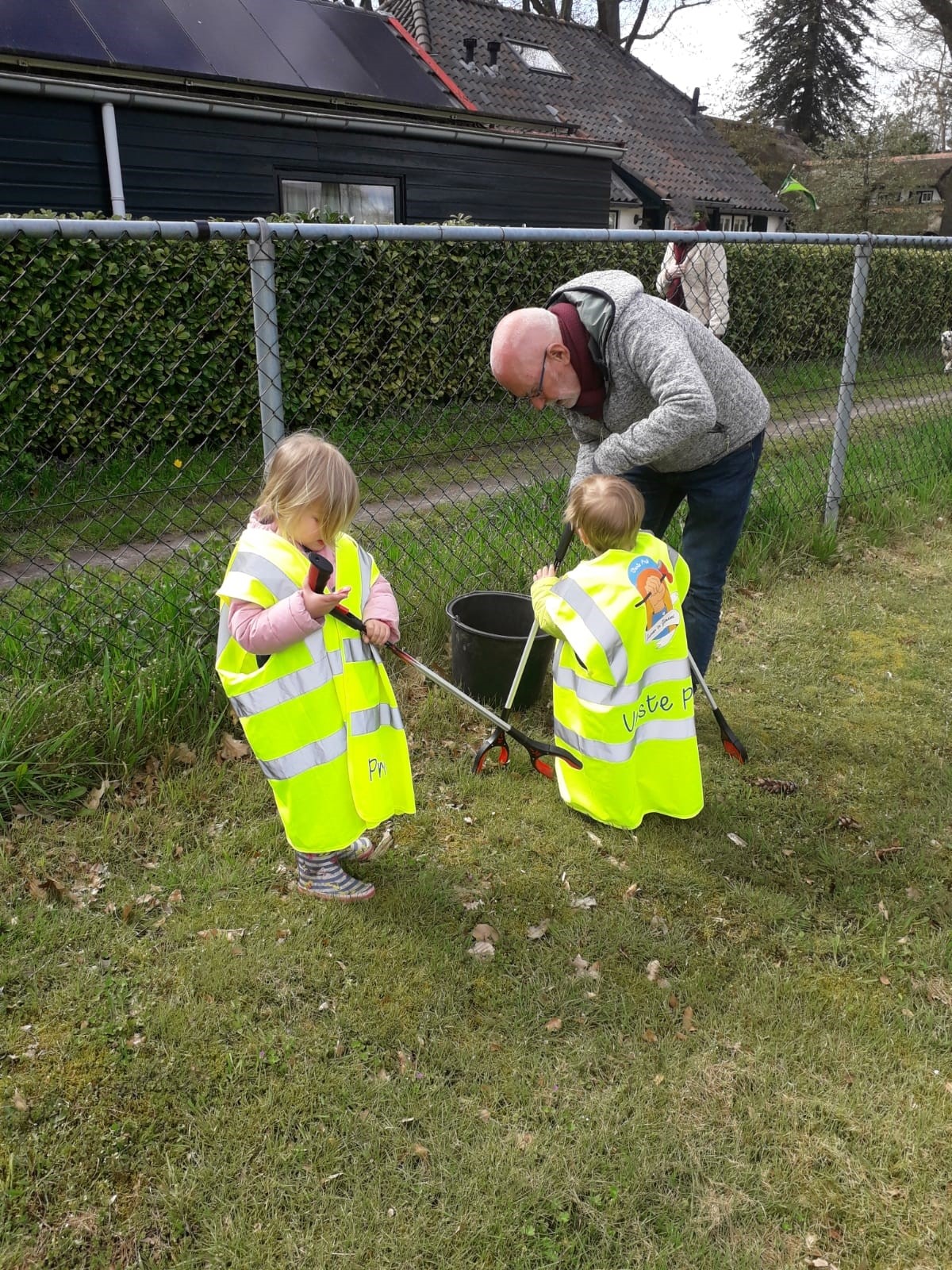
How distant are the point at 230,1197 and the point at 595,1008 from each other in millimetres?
1012

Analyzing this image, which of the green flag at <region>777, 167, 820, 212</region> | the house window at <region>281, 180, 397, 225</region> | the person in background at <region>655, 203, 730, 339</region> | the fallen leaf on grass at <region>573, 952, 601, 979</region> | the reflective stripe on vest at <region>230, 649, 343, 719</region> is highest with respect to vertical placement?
the green flag at <region>777, 167, 820, 212</region>

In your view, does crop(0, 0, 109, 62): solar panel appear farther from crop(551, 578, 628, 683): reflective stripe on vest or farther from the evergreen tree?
the evergreen tree

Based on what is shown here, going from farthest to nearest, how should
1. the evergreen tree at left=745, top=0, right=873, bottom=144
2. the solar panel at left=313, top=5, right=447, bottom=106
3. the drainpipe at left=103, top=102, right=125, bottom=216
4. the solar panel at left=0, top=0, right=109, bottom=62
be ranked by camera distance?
1. the evergreen tree at left=745, top=0, right=873, bottom=144
2. the solar panel at left=313, top=5, right=447, bottom=106
3. the drainpipe at left=103, top=102, right=125, bottom=216
4. the solar panel at left=0, top=0, right=109, bottom=62

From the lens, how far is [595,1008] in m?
2.49

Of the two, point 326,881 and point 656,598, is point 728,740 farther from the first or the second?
point 326,881

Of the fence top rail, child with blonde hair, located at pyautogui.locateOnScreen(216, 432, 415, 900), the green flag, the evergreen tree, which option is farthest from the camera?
the evergreen tree

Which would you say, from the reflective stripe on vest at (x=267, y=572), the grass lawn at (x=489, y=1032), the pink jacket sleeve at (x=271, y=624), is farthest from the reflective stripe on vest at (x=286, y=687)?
the grass lawn at (x=489, y=1032)

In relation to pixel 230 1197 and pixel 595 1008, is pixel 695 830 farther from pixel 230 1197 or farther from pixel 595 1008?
pixel 230 1197

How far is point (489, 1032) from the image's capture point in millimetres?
2402

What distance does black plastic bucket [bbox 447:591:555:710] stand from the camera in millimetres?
3721

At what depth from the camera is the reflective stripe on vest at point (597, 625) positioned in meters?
2.86

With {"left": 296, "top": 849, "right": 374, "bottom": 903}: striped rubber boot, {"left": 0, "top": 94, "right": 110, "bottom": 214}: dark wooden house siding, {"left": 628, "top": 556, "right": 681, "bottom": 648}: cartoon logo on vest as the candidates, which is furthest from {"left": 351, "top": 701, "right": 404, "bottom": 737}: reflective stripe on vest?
{"left": 0, "top": 94, "right": 110, "bottom": 214}: dark wooden house siding

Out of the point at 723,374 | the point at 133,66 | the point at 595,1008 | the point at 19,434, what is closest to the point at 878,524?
the point at 723,374

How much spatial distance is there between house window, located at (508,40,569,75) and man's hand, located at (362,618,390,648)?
20.1 meters
